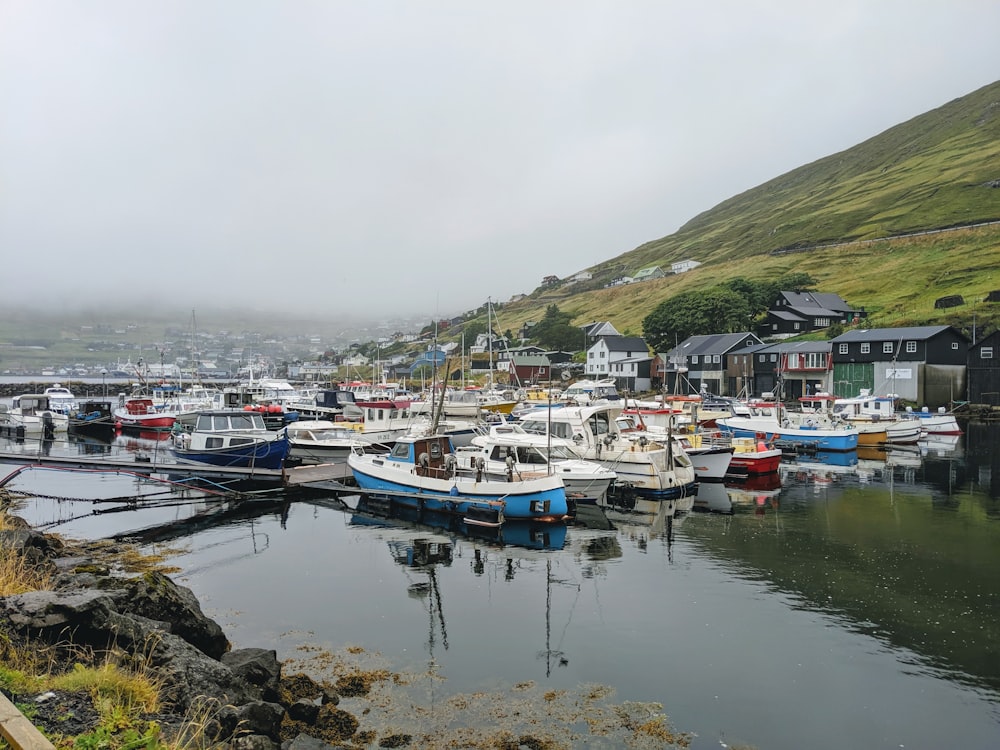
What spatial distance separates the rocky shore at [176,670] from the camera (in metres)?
9.12

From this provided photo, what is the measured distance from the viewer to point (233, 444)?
125 feet

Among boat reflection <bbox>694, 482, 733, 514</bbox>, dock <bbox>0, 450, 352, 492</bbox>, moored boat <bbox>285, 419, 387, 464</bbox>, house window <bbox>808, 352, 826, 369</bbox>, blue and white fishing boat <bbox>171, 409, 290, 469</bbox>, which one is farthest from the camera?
house window <bbox>808, 352, 826, 369</bbox>

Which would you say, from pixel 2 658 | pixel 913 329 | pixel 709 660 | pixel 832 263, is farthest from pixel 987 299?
pixel 2 658

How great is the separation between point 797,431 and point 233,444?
43.4 m

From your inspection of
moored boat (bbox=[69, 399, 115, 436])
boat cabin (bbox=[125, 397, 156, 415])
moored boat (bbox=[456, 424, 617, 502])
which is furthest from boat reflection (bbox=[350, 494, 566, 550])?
boat cabin (bbox=[125, 397, 156, 415])

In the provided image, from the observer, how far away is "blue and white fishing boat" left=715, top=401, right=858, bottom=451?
52.5 m

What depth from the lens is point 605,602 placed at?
19.2 meters

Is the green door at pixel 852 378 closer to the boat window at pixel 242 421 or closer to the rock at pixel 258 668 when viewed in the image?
the boat window at pixel 242 421

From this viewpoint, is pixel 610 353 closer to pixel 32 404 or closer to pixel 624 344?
pixel 624 344

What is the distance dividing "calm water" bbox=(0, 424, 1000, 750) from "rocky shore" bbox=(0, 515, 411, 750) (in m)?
2.10

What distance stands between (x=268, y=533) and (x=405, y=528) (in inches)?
226

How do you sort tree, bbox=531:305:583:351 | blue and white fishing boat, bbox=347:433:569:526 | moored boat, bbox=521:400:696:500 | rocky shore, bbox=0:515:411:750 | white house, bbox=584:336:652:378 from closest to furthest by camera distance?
rocky shore, bbox=0:515:411:750, blue and white fishing boat, bbox=347:433:569:526, moored boat, bbox=521:400:696:500, white house, bbox=584:336:652:378, tree, bbox=531:305:583:351

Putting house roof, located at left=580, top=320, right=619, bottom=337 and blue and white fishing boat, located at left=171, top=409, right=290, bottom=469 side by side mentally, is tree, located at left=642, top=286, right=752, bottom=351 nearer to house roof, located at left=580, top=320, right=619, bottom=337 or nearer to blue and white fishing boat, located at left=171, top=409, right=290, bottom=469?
house roof, located at left=580, top=320, right=619, bottom=337

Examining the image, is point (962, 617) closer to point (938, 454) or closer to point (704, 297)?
point (938, 454)
